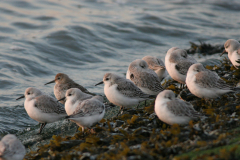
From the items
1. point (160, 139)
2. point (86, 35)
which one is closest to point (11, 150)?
point (160, 139)

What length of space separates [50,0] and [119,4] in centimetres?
387

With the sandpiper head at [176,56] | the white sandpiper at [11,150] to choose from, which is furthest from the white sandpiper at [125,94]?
the white sandpiper at [11,150]

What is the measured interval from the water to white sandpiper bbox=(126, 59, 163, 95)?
93.2 inches

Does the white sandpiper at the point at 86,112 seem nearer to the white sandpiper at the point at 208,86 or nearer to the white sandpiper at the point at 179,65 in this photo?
the white sandpiper at the point at 208,86

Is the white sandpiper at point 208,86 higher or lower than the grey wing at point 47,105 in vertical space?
higher

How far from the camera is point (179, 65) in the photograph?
6777 mm

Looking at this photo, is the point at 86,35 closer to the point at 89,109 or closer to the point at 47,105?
the point at 47,105

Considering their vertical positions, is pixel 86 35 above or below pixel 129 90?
below

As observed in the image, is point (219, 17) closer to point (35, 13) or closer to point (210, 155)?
point (35, 13)

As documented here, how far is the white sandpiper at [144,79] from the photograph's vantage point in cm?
614

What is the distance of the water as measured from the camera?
9352 millimetres

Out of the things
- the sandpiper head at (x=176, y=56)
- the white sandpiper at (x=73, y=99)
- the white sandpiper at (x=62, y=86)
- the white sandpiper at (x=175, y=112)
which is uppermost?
the sandpiper head at (x=176, y=56)

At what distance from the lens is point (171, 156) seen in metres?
3.29

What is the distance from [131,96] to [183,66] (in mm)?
1683
